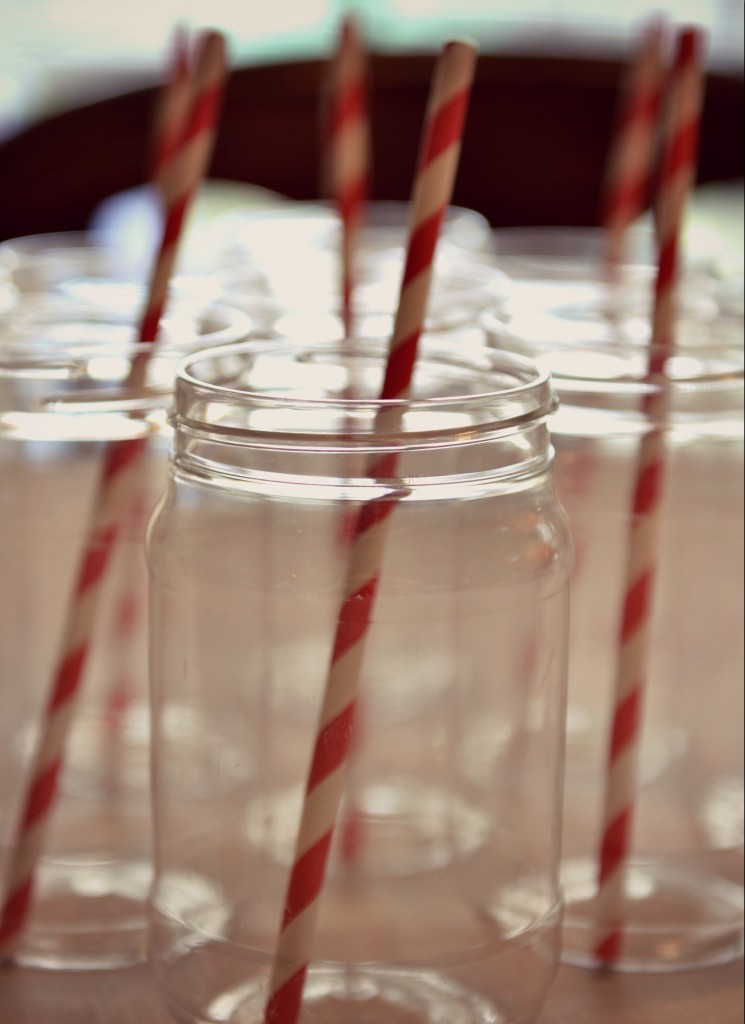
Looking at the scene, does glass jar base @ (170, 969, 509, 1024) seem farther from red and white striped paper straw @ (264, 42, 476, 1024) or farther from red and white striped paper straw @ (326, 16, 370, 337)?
red and white striped paper straw @ (326, 16, 370, 337)

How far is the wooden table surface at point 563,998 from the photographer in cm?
48

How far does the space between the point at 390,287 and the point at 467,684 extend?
0.27 metres

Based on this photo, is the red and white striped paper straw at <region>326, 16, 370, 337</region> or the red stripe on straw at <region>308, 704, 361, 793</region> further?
the red and white striped paper straw at <region>326, 16, 370, 337</region>

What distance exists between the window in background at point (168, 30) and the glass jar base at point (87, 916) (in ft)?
6.20

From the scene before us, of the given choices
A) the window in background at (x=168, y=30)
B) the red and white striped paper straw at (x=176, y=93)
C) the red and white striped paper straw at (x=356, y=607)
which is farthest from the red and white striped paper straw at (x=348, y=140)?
the window in background at (x=168, y=30)

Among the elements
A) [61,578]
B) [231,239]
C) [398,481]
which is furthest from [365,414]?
[231,239]

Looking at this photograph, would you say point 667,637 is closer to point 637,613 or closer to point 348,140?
point 637,613

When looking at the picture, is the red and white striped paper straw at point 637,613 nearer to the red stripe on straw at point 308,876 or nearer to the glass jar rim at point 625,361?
the glass jar rim at point 625,361

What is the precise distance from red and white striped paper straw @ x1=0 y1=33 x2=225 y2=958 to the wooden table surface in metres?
0.03

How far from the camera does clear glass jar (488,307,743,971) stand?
540 millimetres

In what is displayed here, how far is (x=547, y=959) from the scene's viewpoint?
18.6 inches

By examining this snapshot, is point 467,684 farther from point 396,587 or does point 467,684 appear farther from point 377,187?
point 377,187

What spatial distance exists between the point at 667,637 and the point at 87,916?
285 millimetres

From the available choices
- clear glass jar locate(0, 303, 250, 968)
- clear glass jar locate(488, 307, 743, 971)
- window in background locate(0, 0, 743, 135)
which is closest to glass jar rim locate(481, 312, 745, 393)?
clear glass jar locate(488, 307, 743, 971)
